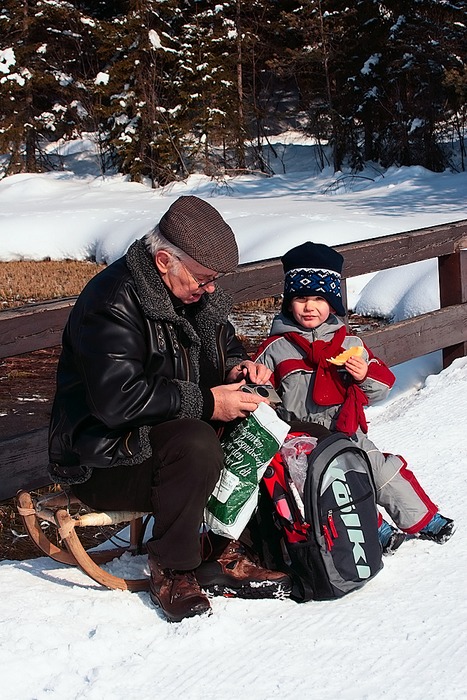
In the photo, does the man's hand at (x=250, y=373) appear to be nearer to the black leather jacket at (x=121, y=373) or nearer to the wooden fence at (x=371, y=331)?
the black leather jacket at (x=121, y=373)

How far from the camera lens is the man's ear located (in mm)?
2838

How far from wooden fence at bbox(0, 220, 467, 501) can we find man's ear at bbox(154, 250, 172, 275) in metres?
0.88

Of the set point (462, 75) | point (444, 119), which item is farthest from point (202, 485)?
point (444, 119)

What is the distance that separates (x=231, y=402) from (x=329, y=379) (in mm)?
528

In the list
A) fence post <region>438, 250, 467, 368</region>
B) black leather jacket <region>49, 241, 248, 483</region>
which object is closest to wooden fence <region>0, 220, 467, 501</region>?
fence post <region>438, 250, 467, 368</region>

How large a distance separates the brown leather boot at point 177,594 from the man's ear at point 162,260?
36.0 inches

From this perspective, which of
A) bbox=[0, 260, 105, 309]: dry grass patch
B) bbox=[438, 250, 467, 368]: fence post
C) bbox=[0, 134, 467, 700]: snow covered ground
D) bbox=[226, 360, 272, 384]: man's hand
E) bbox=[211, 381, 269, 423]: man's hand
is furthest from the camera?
bbox=[0, 260, 105, 309]: dry grass patch

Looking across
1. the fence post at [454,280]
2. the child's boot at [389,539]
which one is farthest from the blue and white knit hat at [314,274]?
the fence post at [454,280]

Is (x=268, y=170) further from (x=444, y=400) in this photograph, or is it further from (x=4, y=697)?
(x=4, y=697)

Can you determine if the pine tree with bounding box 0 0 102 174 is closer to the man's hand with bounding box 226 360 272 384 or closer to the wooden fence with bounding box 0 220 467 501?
the wooden fence with bounding box 0 220 467 501

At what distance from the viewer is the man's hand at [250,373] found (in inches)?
121

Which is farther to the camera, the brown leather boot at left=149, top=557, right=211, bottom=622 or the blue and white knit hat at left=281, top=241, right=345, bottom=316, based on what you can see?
the blue and white knit hat at left=281, top=241, right=345, bottom=316

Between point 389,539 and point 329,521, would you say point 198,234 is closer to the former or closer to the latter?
point 329,521

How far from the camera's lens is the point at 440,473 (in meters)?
4.14
